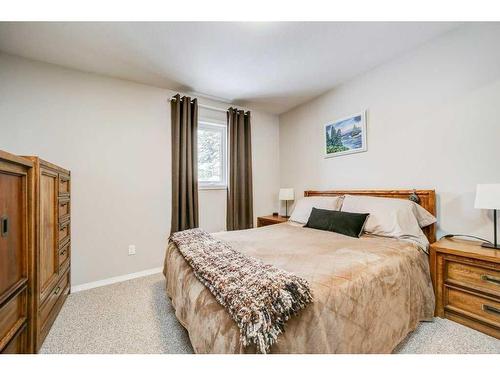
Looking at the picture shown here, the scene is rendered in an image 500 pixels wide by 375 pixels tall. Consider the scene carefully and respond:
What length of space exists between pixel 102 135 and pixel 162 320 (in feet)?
6.88

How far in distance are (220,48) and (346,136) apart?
181 centimetres

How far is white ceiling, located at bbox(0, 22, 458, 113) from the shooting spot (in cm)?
183

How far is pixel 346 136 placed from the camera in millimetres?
2787

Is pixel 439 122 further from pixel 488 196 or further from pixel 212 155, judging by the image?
pixel 212 155

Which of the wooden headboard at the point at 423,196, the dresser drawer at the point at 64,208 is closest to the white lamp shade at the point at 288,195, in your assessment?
the wooden headboard at the point at 423,196

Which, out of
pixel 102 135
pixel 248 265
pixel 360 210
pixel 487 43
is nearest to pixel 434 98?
pixel 487 43

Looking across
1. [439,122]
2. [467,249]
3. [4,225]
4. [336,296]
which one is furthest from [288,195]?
[4,225]

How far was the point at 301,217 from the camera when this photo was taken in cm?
271

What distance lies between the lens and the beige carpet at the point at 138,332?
1401 millimetres

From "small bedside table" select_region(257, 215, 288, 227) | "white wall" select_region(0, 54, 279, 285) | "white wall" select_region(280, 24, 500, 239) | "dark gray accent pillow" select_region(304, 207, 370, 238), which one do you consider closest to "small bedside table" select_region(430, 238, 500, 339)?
"white wall" select_region(280, 24, 500, 239)

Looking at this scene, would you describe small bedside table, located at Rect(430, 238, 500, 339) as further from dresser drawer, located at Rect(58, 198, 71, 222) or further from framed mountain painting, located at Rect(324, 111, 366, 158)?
dresser drawer, located at Rect(58, 198, 71, 222)

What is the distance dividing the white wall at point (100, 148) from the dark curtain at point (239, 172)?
0.91 meters

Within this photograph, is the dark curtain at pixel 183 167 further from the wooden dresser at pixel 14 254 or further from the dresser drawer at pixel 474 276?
the dresser drawer at pixel 474 276

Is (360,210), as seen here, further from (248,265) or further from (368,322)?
(248,265)
